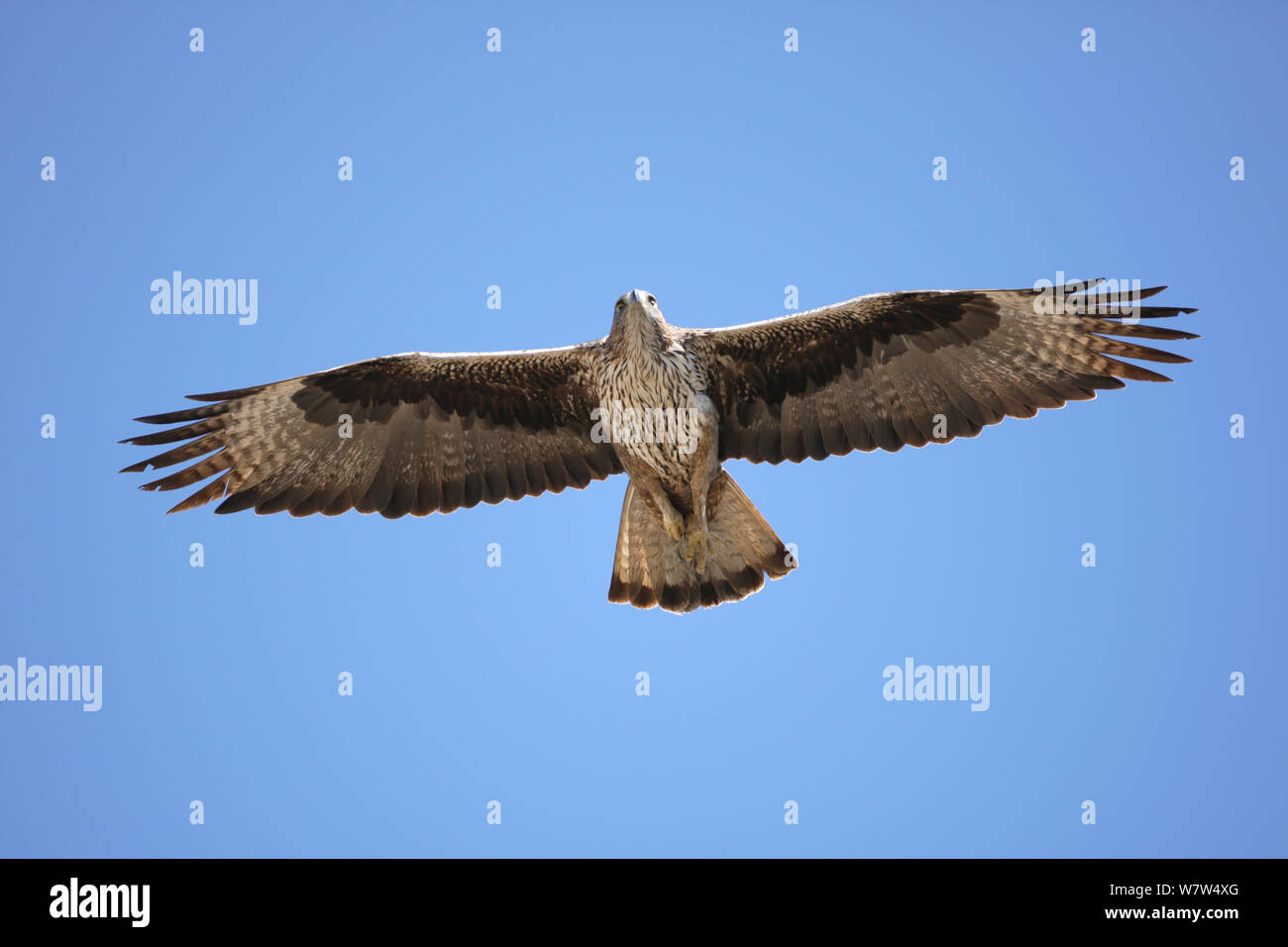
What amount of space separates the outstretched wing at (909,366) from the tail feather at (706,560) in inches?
18.9

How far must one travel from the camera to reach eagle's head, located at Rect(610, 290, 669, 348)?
8.49 meters

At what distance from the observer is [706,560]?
9531 mm

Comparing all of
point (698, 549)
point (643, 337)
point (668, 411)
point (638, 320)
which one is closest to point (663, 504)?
point (698, 549)

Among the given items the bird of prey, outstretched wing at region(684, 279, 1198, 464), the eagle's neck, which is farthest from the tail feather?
the eagle's neck

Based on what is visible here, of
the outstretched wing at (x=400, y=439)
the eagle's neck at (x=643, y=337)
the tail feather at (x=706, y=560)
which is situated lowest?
the tail feather at (x=706, y=560)

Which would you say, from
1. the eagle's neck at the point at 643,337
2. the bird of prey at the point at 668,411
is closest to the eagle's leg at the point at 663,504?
the bird of prey at the point at 668,411

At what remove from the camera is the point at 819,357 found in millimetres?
9188

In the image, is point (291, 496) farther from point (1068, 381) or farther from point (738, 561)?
point (1068, 381)

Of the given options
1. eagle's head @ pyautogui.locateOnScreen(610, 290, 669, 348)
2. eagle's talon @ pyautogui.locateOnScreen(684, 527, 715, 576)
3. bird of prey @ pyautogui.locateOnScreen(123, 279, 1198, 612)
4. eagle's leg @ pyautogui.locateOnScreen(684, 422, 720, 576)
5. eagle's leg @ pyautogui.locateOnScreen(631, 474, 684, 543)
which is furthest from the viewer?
eagle's talon @ pyautogui.locateOnScreen(684, 527, 715, 576)

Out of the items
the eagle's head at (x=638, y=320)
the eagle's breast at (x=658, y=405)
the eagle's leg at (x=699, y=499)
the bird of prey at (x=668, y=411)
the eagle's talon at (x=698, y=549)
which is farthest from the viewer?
the eagle's talon at (x=698, y=549)

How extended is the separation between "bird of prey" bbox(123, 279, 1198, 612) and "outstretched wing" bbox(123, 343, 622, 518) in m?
0.02

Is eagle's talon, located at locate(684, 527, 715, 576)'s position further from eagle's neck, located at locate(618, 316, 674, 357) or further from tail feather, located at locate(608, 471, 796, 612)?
eagle's neck, located at locate(618, 316, 674, 357)

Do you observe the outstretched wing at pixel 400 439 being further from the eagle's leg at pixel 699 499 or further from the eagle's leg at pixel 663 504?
the eagle's leg at pixel 699 499

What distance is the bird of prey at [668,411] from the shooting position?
8.79 m
